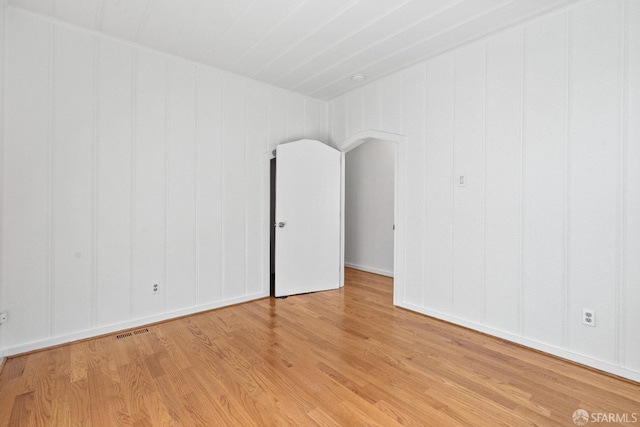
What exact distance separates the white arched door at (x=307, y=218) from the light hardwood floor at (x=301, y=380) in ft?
3.65

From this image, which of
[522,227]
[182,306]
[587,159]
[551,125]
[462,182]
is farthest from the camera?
[182,306]

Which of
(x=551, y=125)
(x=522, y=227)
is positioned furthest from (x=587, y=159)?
(x=522, y=227)

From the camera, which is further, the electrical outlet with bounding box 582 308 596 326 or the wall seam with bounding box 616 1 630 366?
the electrical outlet with bounding box 582 308 596 326

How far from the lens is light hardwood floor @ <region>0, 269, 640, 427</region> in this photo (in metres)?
1.82

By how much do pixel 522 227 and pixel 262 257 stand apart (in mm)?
2854

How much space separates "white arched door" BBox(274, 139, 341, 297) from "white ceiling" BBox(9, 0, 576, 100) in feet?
3.84

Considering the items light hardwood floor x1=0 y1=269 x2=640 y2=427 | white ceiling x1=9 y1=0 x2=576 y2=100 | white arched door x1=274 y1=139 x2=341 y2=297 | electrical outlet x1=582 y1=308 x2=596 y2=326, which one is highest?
white ceiling x1=9 y1=0 x2=576 y2=100

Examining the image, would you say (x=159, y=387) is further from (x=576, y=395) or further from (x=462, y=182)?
(x=462, y=182)

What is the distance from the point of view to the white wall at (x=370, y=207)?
17.9 feet

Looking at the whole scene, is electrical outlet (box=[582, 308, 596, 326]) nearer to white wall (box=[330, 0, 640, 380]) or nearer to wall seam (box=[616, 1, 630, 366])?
white wall (box=[330, 0, 640, 380])

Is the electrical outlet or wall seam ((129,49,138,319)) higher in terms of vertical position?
wall seam ((129,49,138,319))

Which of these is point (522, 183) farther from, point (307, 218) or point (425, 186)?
point (307, 218)

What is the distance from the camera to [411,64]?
138 inches

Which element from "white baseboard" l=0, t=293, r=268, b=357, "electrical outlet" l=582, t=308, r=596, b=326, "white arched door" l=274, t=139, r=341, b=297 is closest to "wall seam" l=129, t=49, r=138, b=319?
"white baseboard" l=0, t=293, r=268, b=357
